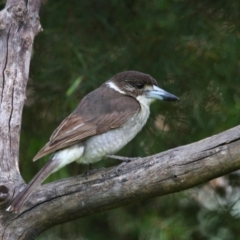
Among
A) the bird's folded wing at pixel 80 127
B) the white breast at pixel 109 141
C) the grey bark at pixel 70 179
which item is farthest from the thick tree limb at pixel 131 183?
the white breast at pixel 109 141

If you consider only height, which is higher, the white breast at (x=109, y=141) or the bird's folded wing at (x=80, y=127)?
the bird's folded wing at (x=80, y=127)

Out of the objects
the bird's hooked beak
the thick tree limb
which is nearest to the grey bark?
the thick tree limb

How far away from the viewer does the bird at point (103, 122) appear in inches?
175

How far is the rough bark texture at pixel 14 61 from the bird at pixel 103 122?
20cm

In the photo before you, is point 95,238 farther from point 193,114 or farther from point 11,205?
point 11,205

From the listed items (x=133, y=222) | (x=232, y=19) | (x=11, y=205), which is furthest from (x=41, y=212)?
(x=232, y=19)

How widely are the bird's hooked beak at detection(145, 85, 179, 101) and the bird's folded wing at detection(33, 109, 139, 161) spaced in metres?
0.25

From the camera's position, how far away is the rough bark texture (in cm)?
438

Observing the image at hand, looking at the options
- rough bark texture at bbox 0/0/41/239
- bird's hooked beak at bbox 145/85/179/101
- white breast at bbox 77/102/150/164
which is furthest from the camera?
bird's hooked beak at bbox 145/85/179/101

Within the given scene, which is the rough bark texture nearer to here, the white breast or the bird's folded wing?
the bird's folded wing

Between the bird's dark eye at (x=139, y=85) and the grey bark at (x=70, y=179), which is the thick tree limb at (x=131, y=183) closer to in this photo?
the grey bark at (x=70, y=179)

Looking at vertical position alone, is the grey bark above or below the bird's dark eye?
above

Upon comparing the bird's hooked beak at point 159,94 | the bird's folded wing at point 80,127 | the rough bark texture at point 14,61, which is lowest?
the bird's hooked beak at point 159,94

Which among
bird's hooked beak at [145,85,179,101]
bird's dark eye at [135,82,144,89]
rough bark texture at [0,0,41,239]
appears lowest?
bird's hooked beak at [145,85,179,101]
